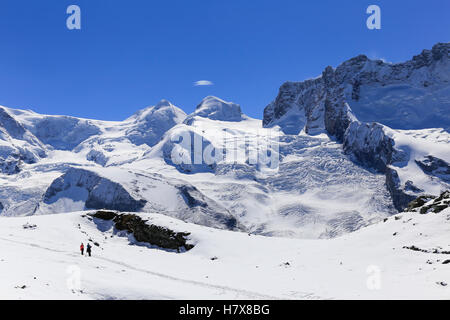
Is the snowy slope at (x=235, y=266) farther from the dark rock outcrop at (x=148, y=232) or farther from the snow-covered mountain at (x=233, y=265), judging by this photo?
the dark rock outcrop at (x=148, y=232)

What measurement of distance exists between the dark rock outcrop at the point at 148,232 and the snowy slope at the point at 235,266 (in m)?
1.50

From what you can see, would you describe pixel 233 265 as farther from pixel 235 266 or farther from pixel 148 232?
pixel 148 232

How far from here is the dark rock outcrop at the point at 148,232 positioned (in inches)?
2162

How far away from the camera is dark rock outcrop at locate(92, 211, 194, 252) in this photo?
180 ft

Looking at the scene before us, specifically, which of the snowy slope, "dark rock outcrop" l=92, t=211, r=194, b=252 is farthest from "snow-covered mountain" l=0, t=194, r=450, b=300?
"dark rock outcrop" l=92, t=211, r=194, b=252

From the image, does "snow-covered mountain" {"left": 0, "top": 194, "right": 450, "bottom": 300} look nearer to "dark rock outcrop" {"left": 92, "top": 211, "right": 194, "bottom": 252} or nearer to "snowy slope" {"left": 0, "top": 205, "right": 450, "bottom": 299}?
"snowy slope" {"left": 0, "top": 205, "right": 450, "bottom": 299}

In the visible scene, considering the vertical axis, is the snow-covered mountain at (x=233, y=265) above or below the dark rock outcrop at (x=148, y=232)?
below

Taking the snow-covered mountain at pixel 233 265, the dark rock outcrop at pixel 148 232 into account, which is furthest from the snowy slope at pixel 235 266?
the dark rock outcrop at pixel 148 232

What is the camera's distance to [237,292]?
2791cm

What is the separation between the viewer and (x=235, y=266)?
1644 inches

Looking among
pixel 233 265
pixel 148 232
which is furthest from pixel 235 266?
pixel 148 232

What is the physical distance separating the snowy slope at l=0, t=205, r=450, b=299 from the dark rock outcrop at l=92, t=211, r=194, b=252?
1.50 metres
